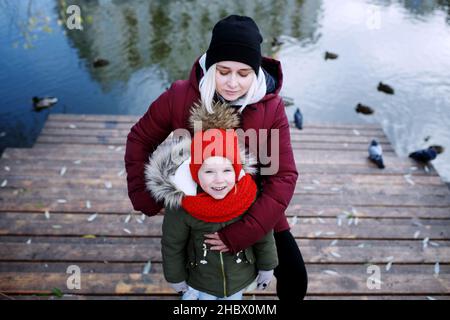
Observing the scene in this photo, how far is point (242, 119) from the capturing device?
2582 millimetres

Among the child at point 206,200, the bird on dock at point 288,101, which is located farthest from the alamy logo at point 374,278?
the bird on dock at point 288,101

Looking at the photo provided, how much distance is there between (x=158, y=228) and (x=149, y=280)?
685 mm

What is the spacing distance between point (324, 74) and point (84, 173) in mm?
7558

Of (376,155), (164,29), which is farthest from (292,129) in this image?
(164,29)

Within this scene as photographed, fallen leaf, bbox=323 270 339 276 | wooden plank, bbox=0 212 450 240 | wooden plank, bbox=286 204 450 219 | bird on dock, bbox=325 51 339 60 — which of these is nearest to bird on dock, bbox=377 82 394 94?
bird on dock, bbox=325 51 339 60

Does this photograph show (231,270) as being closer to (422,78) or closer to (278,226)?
(278,226)

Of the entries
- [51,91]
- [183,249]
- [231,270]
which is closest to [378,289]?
[231,270]

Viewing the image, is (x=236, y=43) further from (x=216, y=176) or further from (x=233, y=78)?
(x=216, y=176)

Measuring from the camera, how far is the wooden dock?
357cm

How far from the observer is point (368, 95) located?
9570 mm

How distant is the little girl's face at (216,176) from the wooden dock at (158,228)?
5.30 feet

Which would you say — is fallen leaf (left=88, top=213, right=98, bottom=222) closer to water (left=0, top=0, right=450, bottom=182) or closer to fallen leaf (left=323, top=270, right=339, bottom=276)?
fallen leaf (left=323, top=270, right=339, bottom=276)

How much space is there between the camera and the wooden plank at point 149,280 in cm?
349

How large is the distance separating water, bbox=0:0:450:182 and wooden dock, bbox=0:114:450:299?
2.89 m
